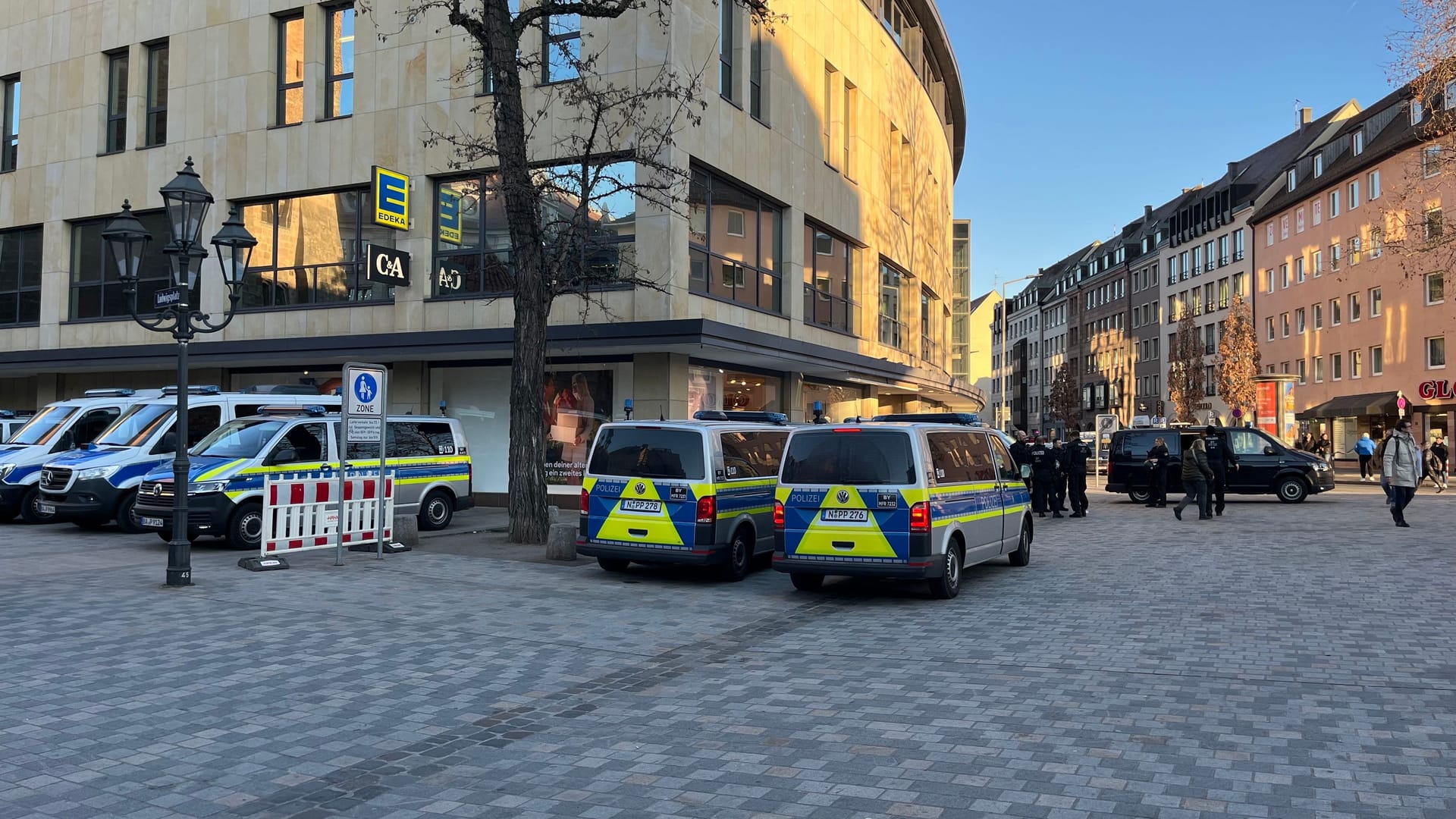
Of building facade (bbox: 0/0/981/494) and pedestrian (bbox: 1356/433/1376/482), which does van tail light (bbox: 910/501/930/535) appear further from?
pedestrian (bbox: 1356/433/1376/482)

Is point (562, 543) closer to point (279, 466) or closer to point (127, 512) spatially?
point (279, 466)

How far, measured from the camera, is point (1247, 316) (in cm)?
6706

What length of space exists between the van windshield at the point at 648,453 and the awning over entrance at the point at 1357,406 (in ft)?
143

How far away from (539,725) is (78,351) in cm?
2614

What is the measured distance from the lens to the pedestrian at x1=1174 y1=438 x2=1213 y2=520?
2167cm

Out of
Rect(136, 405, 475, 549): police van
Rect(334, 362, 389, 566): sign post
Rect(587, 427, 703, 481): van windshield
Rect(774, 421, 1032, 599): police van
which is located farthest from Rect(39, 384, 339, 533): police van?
Rect(774, 421, 1032, 599): police van

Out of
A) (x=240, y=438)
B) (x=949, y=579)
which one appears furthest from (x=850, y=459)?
(x=240, y=438)

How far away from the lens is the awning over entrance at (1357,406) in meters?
50.0

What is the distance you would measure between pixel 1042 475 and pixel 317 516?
1496cm

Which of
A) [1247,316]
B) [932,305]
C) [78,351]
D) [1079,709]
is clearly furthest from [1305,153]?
[1079,709]

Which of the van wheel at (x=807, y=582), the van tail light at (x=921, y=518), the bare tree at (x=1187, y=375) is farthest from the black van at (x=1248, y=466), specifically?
the bare tree at (x=1187, y=375)

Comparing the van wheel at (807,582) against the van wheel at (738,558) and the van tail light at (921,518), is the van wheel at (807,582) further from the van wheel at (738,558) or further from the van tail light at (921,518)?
the van tail light at (921,518)

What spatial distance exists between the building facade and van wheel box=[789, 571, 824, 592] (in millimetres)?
7419

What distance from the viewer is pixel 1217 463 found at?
938 inches
